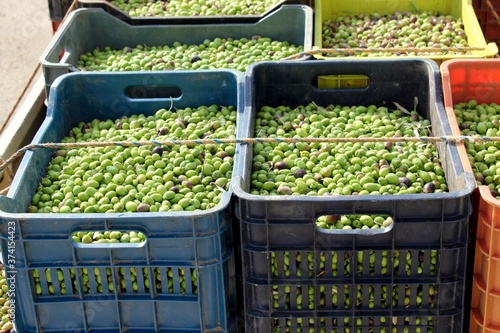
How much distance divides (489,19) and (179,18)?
64.0 inches

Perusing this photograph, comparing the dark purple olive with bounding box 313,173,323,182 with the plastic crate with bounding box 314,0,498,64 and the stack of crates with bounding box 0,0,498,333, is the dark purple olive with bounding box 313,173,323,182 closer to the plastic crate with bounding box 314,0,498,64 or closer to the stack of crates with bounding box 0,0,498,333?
the stack of crates with bounding box 0,0,498,333

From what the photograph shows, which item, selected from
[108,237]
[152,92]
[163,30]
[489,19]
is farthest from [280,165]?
[489,19]

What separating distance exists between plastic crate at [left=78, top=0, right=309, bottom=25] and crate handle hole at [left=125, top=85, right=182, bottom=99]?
785mm

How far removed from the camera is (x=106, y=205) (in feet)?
8.80

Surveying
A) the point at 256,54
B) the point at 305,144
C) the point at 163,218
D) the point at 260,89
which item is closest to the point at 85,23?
the point at 256,54

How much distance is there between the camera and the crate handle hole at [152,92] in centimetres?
342

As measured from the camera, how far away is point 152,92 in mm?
3436

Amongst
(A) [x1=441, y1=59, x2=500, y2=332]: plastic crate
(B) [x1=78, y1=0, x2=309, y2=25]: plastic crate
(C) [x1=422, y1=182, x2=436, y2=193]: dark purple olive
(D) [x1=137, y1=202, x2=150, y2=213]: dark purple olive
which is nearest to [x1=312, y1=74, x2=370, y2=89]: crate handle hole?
(A) [x1=441, y1=59, x2=500, y2=332]: plastic crate

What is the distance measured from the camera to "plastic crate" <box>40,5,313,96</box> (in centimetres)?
414

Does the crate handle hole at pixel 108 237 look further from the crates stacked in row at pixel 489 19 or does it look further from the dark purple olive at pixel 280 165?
the crates stacked in row at pixel 489 19

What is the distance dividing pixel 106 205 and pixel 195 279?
432 millimetres

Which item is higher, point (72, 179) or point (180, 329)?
point (72, 179)

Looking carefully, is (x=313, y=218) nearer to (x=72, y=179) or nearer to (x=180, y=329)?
(x=180, y=329)

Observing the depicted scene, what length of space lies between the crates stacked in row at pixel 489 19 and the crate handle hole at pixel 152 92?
1815 millimetres
